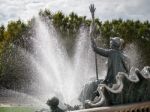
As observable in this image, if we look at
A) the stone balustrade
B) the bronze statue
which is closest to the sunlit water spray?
the bronze statue

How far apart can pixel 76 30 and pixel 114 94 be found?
28029 mm

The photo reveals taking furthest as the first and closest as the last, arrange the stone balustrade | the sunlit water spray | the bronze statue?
1. the sunlit water spray
2. the bronze statue
3. the stone balustrade

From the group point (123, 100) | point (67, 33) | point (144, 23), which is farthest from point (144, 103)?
point (144, 23)

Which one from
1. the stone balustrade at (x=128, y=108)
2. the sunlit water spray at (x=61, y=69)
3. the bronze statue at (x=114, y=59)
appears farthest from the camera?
the sunlit water spray at (x=61, y=69)

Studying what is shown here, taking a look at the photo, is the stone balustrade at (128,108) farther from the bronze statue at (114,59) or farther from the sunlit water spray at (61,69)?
the sunlit water spray at (61,69)

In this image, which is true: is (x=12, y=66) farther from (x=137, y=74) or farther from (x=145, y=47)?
(x=137, y=74)

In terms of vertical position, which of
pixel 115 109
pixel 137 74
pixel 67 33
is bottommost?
pixel 115 109

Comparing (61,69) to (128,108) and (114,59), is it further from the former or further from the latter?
(128,108)

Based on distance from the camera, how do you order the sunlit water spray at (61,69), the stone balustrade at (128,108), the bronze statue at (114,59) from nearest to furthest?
the stone balustrade at (128,108), the bronze statue at (114,59), the sunlit water spray at (61,69)

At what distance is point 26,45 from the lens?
32.4 metres

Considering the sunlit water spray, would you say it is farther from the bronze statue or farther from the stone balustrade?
the stone balustrade

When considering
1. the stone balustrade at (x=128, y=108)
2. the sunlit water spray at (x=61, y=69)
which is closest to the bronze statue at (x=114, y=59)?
the stone balustrade at (x=128, y=108)

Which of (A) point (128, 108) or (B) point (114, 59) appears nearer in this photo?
(A) point (128, 108)

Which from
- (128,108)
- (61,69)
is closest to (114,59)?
(128,108)
